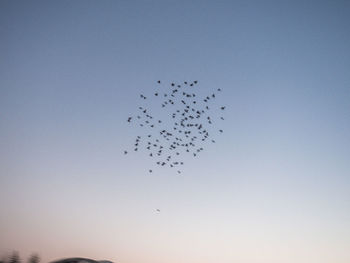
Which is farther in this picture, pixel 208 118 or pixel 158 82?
pixel 208 118

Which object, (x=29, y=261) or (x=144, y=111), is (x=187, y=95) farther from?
(x=29, y=261)

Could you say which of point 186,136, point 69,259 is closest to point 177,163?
point 186,136

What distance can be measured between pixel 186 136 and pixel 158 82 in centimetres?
507

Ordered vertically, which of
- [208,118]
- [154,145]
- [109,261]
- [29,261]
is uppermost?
[208,118]

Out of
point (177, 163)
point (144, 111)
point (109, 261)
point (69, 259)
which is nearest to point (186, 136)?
point (177, 163)

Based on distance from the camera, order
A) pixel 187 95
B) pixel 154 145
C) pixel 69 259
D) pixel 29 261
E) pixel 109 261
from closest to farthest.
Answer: pixel 69 259, pixel 187 95, pixel 154 145, pixel 109 261, pixel 29 261

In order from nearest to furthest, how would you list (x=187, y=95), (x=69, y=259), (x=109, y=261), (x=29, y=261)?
(x=69, y=259), (x=187, y=95), (x=109, y=261), (x=29, y=261)

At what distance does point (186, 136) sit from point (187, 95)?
3.37 m

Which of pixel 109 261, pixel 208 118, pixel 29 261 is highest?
pixel 208 118

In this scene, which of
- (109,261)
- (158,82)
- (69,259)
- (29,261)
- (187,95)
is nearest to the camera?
(69,259)

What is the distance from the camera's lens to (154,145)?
23188mm

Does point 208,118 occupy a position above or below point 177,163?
above

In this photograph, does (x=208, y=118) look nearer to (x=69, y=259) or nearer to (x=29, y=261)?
(x=69, y=259)

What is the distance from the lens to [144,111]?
22.3 m
